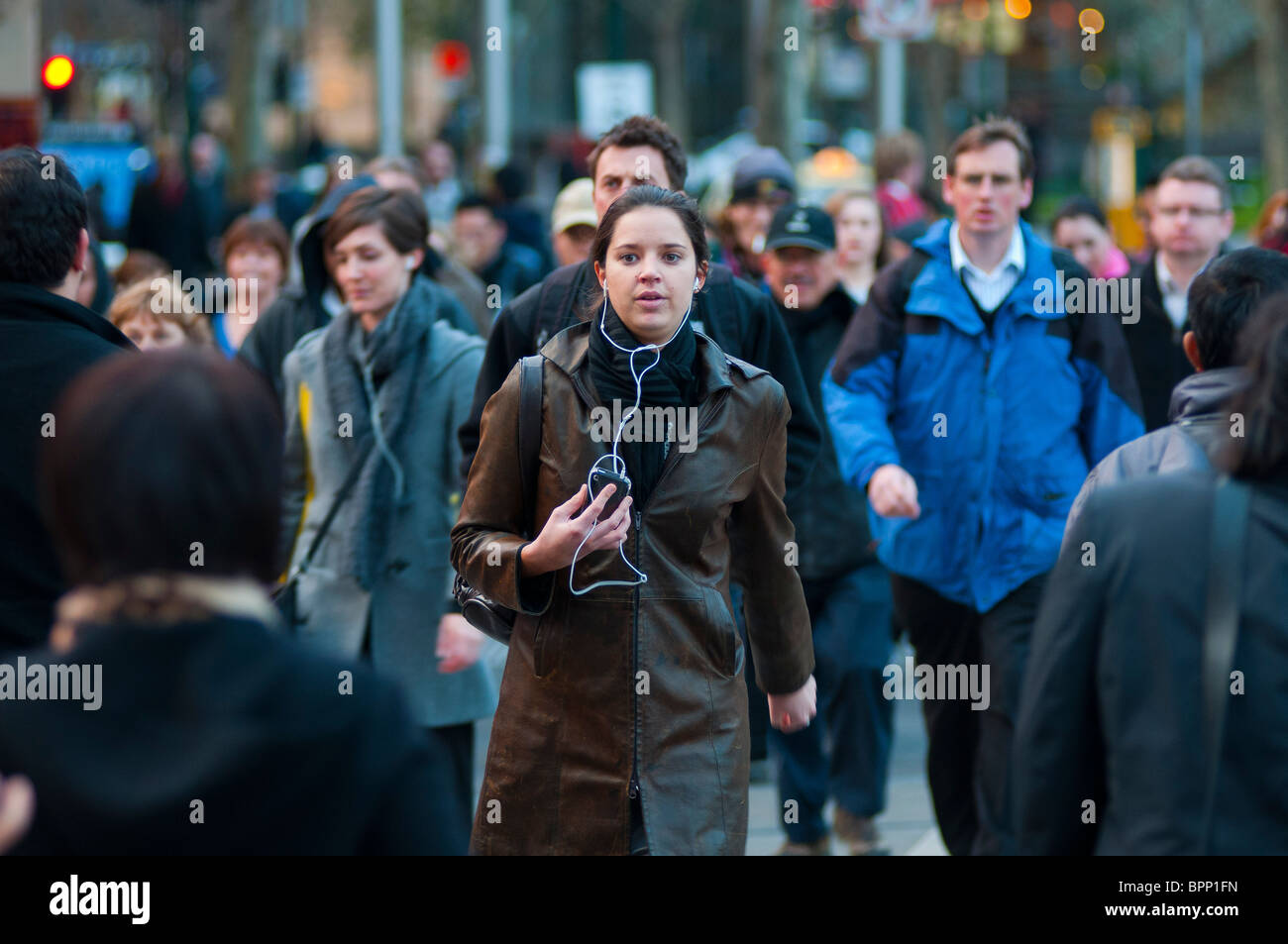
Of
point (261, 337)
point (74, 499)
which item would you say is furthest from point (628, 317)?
point (261, 337)

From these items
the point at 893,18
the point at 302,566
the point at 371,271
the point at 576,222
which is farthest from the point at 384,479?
the point at 893,18

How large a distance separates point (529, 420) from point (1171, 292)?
4.07 meters

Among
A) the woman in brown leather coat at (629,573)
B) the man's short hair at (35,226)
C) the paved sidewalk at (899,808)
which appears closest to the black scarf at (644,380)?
the woman in brown leather coat at (629,573)

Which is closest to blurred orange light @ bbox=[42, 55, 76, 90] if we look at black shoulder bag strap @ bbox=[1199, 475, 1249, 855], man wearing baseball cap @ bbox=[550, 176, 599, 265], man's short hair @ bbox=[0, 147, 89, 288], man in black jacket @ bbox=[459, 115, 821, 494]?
man wearing baseball cap @ bbox=[550, 176, 599, 265]

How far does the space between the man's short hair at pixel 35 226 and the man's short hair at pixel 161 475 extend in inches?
76.1

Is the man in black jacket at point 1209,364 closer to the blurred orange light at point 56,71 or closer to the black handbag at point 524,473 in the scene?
the black handbag at point 524,473

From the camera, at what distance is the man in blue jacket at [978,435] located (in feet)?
17.7

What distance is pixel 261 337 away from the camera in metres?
6.31

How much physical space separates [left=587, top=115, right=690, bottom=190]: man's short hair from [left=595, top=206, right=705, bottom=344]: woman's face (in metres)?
1.24

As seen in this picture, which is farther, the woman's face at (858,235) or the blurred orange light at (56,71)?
the blurred orange light at (56,71)

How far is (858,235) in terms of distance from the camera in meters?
8.01

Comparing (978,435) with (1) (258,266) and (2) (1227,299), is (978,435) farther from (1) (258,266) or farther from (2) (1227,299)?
(1) (258,266)
